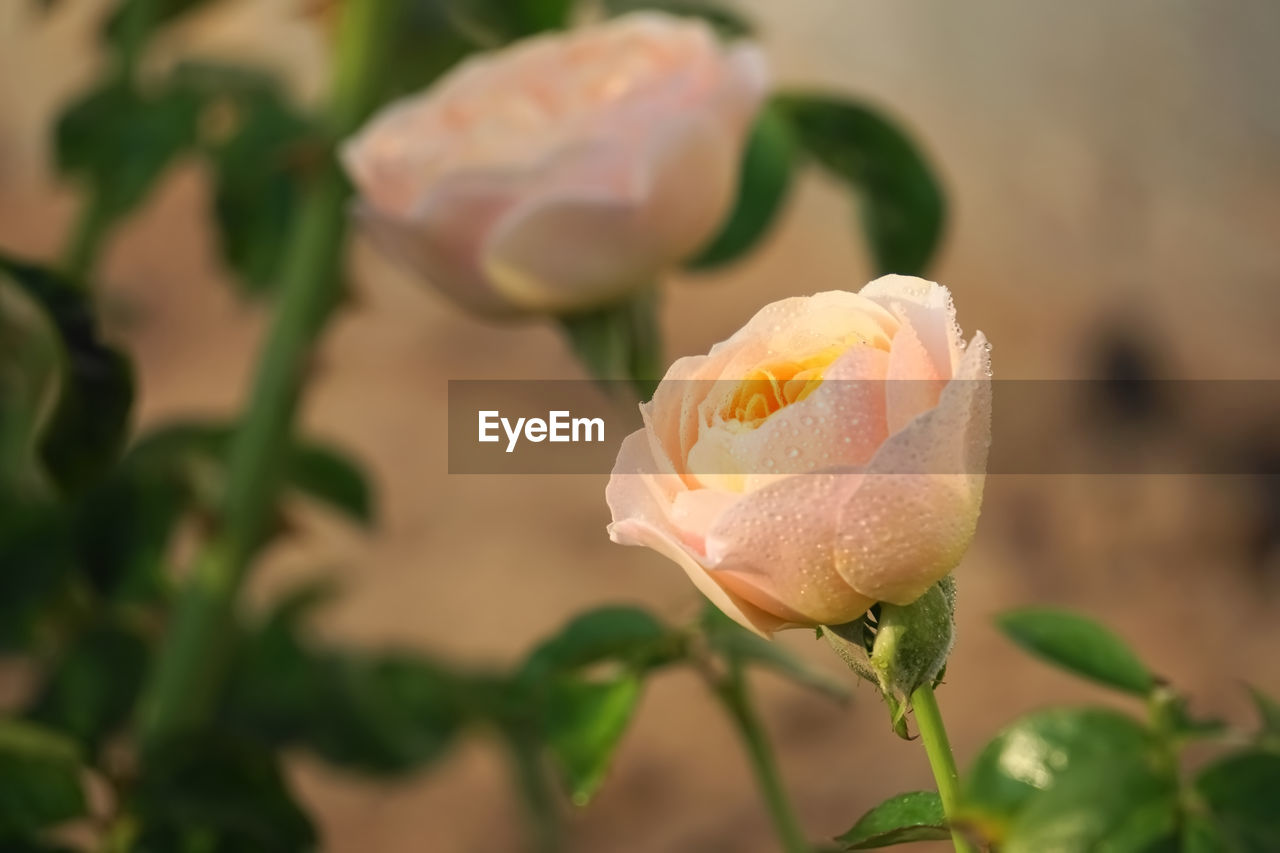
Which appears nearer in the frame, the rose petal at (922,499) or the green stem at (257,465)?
the rose petal at (922,499)

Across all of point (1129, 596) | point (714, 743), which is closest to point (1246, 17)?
point (1129, 596)

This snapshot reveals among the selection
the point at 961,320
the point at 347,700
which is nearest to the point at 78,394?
the point at 347,700

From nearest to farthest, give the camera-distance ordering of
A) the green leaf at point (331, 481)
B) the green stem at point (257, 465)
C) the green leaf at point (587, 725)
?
the green leaf at point (587, 725), the green stem at point (257, 465), the green leaf at point (331, 481)

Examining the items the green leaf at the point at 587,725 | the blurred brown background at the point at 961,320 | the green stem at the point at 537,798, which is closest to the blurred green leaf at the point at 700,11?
the green leaf at the point at 587,725

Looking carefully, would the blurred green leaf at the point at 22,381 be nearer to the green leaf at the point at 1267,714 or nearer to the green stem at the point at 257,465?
the green stem at the point at 257,465

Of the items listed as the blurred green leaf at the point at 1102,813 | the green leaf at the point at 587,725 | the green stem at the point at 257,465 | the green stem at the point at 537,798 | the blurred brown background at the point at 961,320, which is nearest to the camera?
the blurred green leaf at the point at 1102,813
